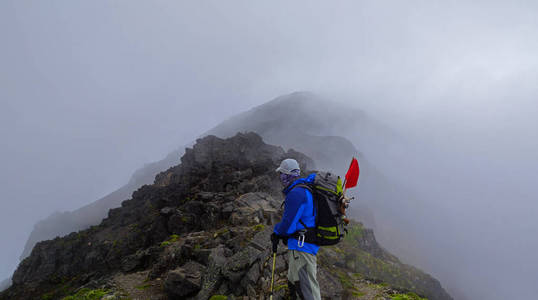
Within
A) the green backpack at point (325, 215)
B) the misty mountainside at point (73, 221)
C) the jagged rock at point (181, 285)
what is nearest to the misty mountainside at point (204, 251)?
the jagged rock at point (181, 285)

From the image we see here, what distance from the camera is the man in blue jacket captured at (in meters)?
6.19

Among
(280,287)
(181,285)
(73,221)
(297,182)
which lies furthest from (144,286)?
(73,221)

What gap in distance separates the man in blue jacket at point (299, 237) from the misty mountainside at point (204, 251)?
399 centimetres

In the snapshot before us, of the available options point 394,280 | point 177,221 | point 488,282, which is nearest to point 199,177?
point 177,221

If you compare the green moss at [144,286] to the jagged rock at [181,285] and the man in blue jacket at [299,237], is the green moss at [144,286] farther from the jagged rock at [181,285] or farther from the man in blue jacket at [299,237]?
the man in blue jacket at [299,237]

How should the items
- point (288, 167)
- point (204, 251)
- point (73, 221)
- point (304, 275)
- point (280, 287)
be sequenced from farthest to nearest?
point (73, 221)
point (204, 251)
point (280, 287)
point (288, 167)
point (304, 275)

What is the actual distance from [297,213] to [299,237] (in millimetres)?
727

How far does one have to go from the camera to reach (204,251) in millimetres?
14625

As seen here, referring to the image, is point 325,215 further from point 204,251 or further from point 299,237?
point 204,251

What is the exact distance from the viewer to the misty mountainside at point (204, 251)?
11.7 metres

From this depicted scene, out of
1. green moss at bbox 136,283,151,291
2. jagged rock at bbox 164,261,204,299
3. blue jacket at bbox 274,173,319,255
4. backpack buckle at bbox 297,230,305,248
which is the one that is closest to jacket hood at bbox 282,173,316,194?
blue jacket at bbox 274,173,319,255

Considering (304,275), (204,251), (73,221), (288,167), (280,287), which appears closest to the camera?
A: (304,275)

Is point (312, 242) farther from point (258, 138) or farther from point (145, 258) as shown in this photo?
point (258, 138)

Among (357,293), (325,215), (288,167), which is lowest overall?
(357,293)
